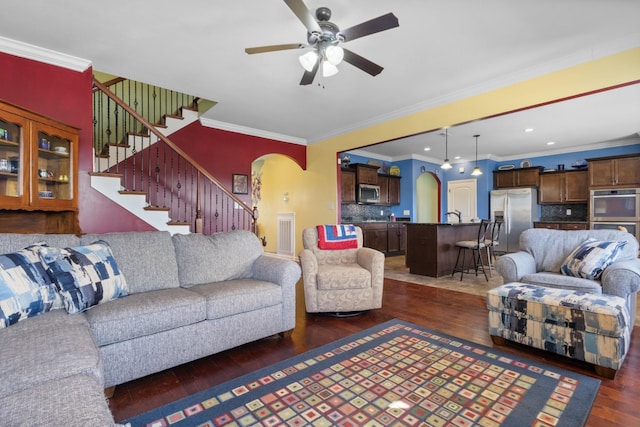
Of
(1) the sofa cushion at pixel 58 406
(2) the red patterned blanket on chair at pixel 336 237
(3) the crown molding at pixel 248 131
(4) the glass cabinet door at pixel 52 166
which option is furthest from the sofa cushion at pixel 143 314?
(3) the crown molding at pixel 248 131

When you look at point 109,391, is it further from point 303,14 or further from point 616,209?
point 616,209

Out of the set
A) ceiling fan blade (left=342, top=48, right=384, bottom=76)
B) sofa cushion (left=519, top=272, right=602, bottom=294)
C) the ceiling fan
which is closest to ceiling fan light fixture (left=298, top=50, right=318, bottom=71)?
the ceiling fan

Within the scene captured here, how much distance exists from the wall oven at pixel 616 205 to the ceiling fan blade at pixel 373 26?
664 cm

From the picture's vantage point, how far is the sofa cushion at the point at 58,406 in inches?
30.4

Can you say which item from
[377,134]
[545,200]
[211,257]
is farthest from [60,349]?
[545,200]

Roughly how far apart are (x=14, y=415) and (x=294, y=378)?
4.47 ft

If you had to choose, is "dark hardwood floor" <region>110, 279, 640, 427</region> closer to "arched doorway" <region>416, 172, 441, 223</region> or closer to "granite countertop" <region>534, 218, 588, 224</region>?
"granite countertop" <region>534, 218, 588, 224</region>

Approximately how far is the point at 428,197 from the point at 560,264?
6.49 meters

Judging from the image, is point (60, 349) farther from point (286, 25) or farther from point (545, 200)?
point (545, 200)

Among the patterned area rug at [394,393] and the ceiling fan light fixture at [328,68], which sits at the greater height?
the ceiling fan light fixture at [328,68]

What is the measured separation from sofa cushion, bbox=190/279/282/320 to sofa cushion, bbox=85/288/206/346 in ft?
0.26

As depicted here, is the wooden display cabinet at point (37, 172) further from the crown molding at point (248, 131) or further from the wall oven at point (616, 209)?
the wall oven at point (616, 209)

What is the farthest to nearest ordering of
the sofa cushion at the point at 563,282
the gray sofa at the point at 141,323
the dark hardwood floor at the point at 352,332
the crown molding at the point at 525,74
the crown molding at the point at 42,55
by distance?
the crown molding at the point at 42,55
the crown molding at the point at 525,74
the sofa cushion at the point at 563,282
the dark hardwood floor at the point at 352,332
the gray sofa at the point at 141,323

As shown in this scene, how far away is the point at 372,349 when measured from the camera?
7.52 feet
